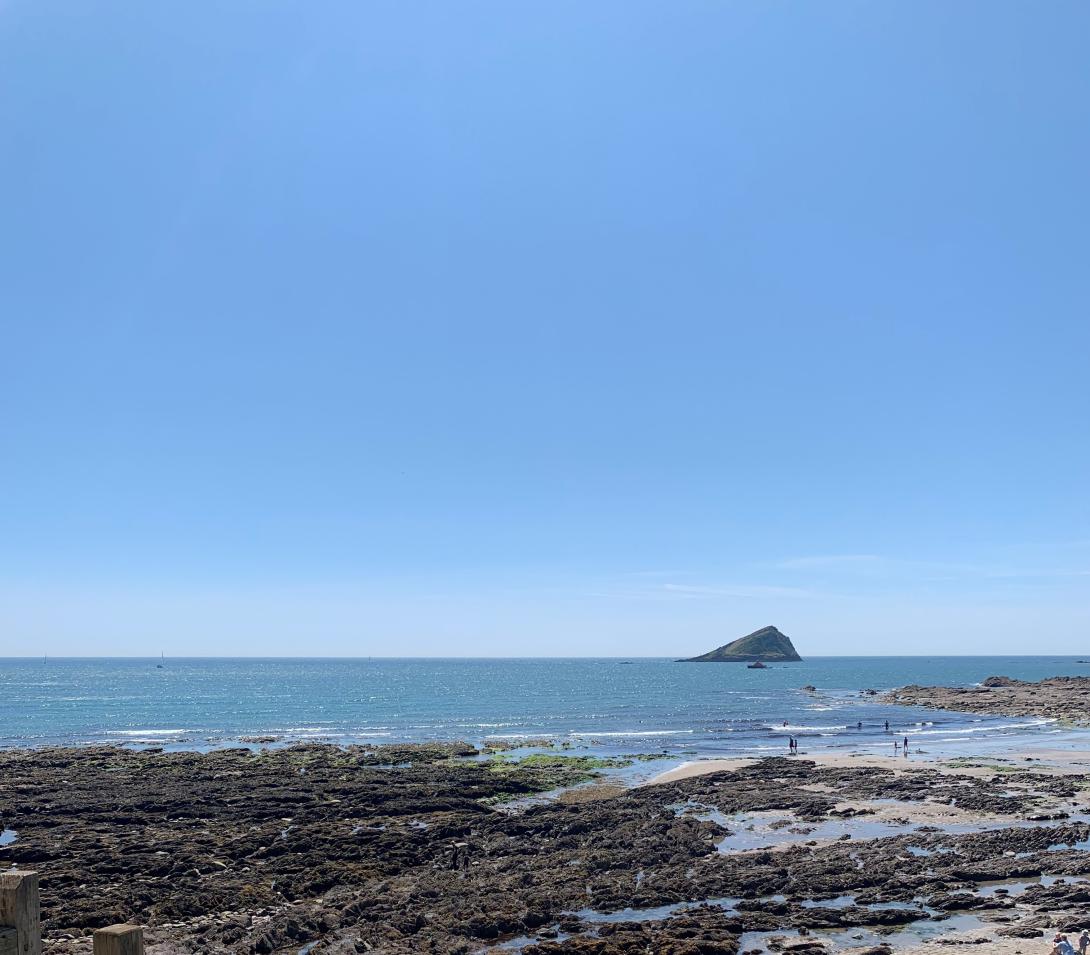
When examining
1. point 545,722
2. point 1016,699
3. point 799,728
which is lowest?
point 1016,699

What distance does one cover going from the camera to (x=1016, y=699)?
11538 centimetres

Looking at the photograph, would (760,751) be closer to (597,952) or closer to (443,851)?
(443,851)

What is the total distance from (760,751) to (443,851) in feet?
134

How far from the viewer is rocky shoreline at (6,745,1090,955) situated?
78.6 feet

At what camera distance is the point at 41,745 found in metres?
73.6

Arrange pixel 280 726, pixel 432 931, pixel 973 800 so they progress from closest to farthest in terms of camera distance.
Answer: pixel 432 931 < pixel 973 800 < pixel 280 726

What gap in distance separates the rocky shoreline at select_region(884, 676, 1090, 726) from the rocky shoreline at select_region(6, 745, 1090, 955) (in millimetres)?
57128

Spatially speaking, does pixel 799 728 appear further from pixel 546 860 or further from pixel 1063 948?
pixel 1063 948

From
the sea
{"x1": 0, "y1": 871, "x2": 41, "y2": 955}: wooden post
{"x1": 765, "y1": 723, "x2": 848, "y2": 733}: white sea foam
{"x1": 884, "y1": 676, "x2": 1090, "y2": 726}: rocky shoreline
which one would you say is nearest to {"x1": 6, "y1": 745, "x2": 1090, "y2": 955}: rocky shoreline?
{"x1": 0, "y1": 871, "x2": 41, "y2": 955}: wooden post

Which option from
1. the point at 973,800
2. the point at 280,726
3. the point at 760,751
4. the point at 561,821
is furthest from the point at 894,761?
the point at 280,726

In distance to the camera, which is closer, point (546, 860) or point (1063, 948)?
point (1063, 948)

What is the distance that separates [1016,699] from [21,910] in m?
133

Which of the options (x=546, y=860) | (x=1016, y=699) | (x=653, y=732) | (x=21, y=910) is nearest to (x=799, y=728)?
(x=653, y=732)

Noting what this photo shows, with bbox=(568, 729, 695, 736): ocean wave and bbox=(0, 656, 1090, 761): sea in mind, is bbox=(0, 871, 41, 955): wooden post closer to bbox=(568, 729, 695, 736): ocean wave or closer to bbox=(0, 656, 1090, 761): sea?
bbox=(0, 656, 1090, 761): sea
